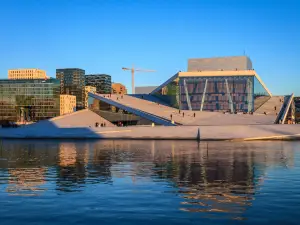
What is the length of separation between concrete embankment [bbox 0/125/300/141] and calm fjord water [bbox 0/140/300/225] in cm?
2042

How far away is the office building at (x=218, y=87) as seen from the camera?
54.0 meters

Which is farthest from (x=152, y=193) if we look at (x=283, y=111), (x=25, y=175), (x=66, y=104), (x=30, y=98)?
(x=66, y=104)

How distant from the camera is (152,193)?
12.5 meters

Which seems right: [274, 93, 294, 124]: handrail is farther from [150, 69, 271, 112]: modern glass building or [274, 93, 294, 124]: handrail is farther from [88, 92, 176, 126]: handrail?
[88, 92, 176, 126]: handrail

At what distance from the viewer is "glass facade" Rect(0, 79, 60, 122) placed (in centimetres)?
10912

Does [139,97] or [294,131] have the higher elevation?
[139,97]

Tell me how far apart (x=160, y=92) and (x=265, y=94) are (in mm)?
16827

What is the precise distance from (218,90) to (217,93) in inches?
16.7

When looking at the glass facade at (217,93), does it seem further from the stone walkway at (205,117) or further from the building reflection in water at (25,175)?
the building reflection in water at (25,175)

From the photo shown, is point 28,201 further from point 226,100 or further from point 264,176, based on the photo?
point 226,100

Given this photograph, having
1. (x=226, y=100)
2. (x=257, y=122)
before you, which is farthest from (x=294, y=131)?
(x=226, y=100)

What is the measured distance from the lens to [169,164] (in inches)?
796

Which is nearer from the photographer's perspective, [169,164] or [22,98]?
[169,164]

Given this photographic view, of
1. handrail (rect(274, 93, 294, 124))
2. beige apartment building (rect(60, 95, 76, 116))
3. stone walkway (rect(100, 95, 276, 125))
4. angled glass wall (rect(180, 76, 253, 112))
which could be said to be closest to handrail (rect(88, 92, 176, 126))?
stone walkway (rect(100, 95, 276, 125))
